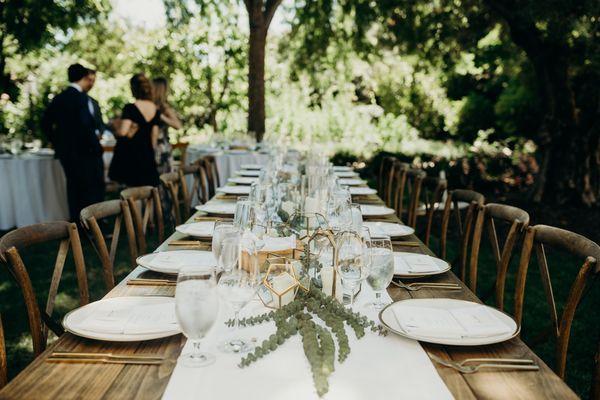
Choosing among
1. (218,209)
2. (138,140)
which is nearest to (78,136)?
(138,140)

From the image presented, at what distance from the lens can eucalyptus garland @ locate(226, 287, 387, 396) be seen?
3.74 ft

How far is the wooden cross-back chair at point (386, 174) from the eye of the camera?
5.37 meters

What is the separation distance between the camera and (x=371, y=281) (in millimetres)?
1529

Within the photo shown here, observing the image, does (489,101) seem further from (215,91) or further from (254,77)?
(254,77)

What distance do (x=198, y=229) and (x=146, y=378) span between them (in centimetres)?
135

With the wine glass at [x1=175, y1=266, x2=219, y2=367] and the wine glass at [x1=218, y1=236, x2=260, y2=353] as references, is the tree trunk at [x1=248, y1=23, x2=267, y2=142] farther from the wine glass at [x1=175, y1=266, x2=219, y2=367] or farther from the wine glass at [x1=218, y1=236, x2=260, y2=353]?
the wine glass at [x1=175, y1=266, x2=219, y2=367]

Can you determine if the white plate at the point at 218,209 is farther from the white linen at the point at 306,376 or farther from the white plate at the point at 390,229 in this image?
the white linen at the point at 306,376

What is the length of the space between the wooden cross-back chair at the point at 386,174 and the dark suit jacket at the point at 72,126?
111 inches

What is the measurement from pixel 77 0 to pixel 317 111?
5838mm

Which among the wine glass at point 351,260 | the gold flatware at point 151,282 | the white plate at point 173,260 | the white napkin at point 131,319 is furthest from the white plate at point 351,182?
the white napkin at point 131,319

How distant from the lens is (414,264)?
1.97m

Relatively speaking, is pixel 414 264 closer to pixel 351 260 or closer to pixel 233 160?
pixel 351 260

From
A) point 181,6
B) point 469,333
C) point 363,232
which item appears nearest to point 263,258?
point 363,232

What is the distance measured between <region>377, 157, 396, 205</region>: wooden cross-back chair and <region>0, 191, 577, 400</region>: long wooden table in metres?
4.09
